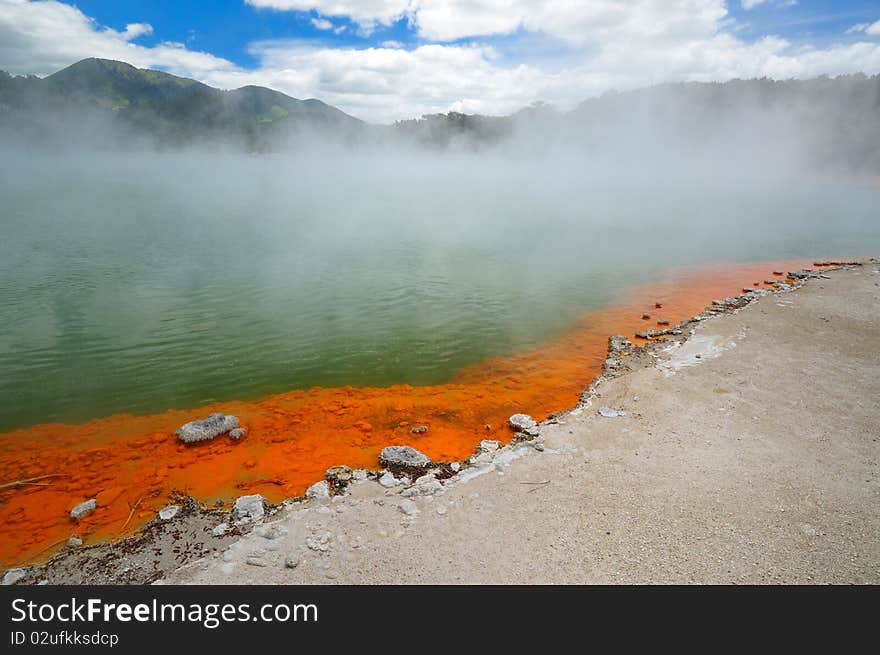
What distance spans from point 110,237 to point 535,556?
32586 mm

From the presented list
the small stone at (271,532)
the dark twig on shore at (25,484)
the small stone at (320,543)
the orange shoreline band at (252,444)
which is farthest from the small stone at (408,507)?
the dark twig on shore at (25,484)

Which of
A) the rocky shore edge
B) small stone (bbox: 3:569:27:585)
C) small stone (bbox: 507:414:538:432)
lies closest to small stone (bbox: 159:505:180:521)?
the rocky shore edge

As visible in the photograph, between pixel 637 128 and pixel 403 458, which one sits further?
pixel 637 128

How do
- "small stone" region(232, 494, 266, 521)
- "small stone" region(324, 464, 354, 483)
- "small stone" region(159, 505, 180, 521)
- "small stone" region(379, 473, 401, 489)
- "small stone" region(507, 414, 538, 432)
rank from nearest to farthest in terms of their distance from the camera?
1. "small stone" region(232, 494, 266, 521)
2. "small stone" region(159, 505, 180, 521)
3. "small stone" region(379, 473, 401, 489)
4. "small stone" region(324, 464, 354, 483)
5. "small stone" region(507, 414, 538, 432)

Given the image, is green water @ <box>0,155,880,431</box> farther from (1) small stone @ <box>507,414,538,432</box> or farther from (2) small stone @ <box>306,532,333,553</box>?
(2) small stone @ <box>306,532,333,553</box>

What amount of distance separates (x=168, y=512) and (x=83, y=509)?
4.49ft

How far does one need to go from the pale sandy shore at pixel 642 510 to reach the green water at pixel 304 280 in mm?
5080

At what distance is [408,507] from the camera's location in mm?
5684

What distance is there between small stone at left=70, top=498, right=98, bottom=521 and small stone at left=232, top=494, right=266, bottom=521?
2.17 metres

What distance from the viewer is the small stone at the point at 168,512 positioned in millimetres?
5977

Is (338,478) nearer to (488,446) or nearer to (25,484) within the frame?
(488,446)

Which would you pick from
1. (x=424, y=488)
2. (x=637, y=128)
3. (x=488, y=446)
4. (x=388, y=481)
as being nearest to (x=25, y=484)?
(x=388, y=481)

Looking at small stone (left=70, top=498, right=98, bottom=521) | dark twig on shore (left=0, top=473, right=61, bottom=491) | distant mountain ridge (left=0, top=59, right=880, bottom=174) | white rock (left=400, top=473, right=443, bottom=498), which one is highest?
distant mountain ridge (left=0, top=59, right=880, bottom=174)

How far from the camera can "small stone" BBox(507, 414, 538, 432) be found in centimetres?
818
